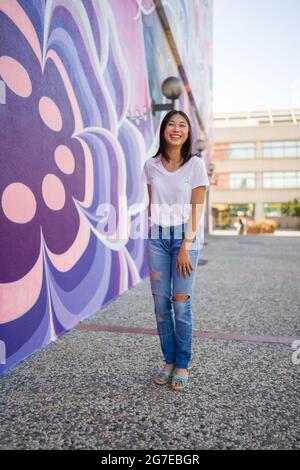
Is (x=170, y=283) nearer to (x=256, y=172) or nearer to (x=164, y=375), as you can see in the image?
(x=164, y=375)

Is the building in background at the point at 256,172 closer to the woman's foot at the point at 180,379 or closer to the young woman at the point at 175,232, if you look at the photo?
the young woman at the point at 175,232

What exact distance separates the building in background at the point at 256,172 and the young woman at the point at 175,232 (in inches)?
1651

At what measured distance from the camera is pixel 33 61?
2844 mm

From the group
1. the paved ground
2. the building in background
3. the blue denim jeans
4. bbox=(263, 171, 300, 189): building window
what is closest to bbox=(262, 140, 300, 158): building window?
the building in background

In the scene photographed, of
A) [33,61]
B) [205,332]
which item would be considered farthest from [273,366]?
[33,61]

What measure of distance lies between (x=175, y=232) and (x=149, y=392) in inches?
40.7

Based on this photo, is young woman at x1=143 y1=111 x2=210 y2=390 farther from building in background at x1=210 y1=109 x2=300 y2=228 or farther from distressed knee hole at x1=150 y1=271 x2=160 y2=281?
building in background at x1=210 y1=109 x2=300 y2=228

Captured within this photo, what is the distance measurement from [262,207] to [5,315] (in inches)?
1751

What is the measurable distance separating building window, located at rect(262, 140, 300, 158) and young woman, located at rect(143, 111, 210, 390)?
148ft

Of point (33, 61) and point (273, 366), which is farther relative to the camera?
point (33, 61)

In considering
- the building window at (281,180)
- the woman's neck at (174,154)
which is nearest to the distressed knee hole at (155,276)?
the woman's neck at (174,154)

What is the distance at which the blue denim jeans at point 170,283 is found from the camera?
2305mm
